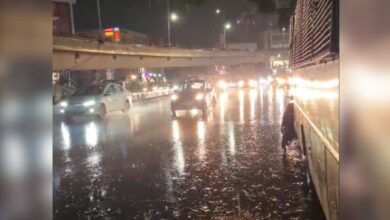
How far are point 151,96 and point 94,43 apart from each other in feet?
39.2

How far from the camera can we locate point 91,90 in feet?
77.4

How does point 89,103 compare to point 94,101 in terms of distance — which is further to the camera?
point 94,101

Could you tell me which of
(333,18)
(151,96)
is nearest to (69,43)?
(151,96)

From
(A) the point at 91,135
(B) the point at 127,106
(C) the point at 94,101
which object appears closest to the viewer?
(A) the point at 91,135

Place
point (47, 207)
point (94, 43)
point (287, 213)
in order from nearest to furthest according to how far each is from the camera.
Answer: point (47, 207), point (287, 213), point (94, 43)

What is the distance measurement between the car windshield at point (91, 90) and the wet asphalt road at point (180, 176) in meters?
5.76

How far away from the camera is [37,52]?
238 centimetres

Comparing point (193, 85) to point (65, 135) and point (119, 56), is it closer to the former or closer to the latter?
point (65, 135)

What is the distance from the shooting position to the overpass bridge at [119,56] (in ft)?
101

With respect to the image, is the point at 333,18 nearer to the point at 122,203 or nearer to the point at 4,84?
the point at 4,84

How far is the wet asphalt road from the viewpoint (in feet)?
23.2

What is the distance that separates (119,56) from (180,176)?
102 feet

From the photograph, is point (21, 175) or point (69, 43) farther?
point (69, 43)

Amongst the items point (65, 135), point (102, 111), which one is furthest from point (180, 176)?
point (102, 111)
